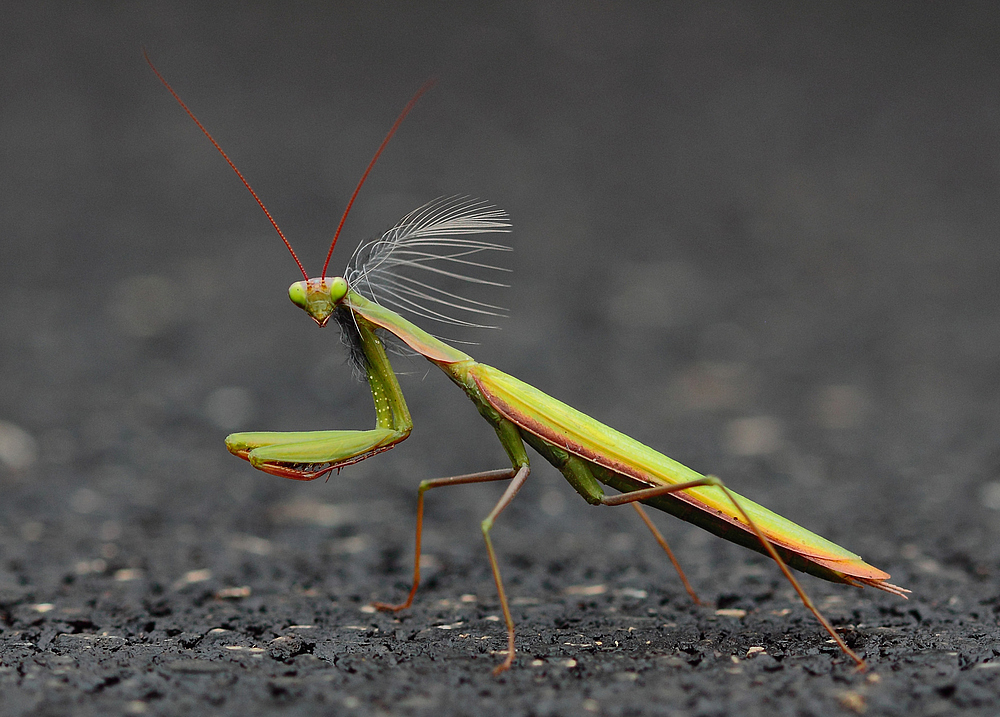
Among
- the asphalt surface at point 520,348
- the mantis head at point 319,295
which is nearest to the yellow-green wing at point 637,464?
the asphalt surface at point 520,348

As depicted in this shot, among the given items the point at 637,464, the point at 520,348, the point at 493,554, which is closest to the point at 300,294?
the point at 493,554

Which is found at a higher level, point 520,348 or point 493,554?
point 520,348

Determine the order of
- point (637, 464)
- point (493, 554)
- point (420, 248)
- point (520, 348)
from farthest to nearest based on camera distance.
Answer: point (520, 348)
point (420, 248)
point (637, 464)
point (493, 554)

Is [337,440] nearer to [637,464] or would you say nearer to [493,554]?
[493,554]

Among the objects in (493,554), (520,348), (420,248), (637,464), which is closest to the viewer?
(493,554)

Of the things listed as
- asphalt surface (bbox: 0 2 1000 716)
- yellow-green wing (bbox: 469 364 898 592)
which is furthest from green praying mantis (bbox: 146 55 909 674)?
asphalt surface (bbox: 0 2 1000 716)

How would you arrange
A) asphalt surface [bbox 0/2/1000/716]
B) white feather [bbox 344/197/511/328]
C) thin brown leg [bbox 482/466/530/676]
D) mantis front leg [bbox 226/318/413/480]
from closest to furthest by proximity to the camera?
1. thin brown leg [bbox 482/466/530/676]
2. asphalt surface [bbox 0/2/1000/716]
3. mantis front leg [bbox 226/318/413/480]
4. white feather [bbox 344/197/511/328]

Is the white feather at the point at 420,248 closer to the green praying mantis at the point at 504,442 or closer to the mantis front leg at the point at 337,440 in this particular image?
the green praying mantis at the point at 504,442

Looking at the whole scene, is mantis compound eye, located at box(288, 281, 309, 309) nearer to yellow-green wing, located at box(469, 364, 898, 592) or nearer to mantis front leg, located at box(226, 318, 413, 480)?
mantis front leg, located at box(226, 318, 413, 480)

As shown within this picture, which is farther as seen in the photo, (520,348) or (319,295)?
(520,348)
